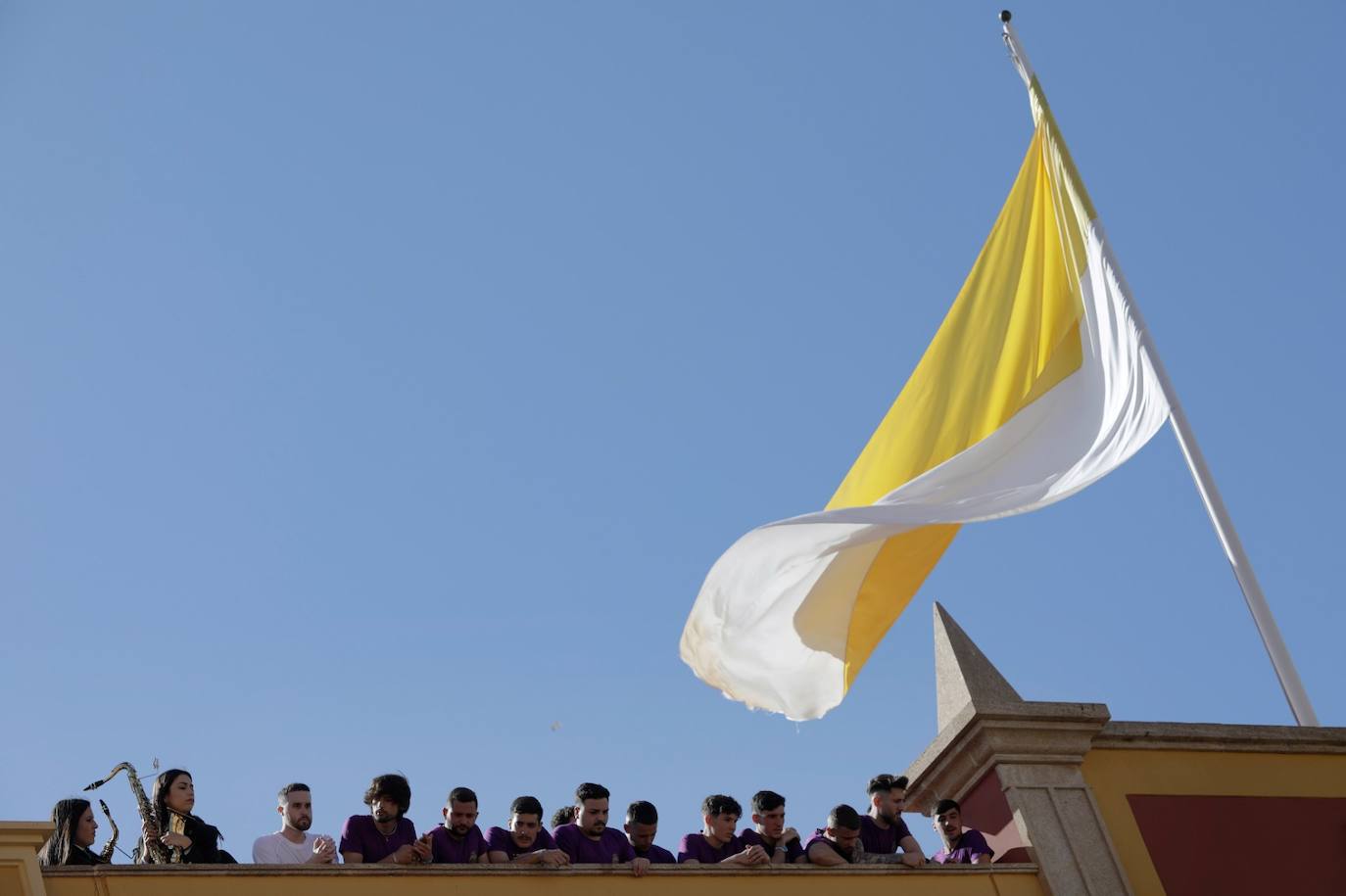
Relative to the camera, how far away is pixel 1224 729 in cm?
1234

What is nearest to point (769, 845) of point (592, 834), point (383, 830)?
point (592, 834)

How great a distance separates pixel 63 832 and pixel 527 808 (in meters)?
2.71

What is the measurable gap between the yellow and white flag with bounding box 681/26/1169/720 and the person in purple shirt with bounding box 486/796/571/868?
284cm

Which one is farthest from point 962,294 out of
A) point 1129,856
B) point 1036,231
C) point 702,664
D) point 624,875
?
point 624,875

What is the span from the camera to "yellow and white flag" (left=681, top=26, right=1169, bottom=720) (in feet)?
41.9

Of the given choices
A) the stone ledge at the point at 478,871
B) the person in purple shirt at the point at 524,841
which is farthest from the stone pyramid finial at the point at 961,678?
the person in purple shirt at the point at 524,841

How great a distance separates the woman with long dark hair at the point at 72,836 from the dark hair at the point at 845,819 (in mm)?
4669

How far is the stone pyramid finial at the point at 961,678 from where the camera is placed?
1209cm

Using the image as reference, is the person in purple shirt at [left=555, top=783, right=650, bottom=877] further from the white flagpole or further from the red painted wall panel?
the white flagpole

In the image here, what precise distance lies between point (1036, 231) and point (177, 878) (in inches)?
374

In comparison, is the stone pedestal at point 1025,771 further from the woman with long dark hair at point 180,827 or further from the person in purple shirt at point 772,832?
the woman with long dark hair at point 180,827

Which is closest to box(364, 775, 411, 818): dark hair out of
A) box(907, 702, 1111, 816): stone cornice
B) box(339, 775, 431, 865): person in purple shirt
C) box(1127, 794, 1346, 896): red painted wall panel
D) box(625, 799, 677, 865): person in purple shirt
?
box(339, 775, 431, 865): person in purple shirt

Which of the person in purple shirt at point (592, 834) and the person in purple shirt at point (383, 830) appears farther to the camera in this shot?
the person in purple shirt at point (592, 834)

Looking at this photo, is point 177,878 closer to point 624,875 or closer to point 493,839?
point 493,839
